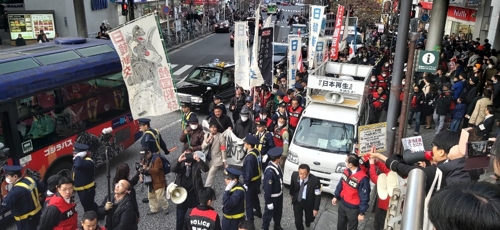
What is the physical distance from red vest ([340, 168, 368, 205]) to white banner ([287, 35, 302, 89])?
23.4 feet

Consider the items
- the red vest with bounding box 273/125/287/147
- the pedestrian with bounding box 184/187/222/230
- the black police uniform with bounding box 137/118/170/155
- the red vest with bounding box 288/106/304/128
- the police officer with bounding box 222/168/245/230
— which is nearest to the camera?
the pedestrian with bounding box 184/187/222/230

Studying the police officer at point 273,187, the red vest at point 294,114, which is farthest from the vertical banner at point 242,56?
the police officer at point 273,187

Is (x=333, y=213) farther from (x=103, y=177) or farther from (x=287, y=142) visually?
(x=103, y=177)

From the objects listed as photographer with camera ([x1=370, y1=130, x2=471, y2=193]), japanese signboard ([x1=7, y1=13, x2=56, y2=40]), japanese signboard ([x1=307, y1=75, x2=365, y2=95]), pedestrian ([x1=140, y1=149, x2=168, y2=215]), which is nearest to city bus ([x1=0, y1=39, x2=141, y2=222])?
pedestrian ([x1=140, y1=149, x2=168, y2=215])

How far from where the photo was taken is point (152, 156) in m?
7.48

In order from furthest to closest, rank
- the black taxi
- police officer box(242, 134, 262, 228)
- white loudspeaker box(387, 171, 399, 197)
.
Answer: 1. the black taxi
2. police officer box(242, 134, 262, 228)
3. white loudspeaker box(387, 171, 399, 197)

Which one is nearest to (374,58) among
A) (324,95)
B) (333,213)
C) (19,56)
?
(324,95)

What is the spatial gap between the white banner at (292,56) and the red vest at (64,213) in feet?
28.2

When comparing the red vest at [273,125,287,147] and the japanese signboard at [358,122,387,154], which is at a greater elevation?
the japanese signboard at [358,122,387,154]

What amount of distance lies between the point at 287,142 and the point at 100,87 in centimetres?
453

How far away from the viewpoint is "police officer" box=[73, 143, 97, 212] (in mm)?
6930

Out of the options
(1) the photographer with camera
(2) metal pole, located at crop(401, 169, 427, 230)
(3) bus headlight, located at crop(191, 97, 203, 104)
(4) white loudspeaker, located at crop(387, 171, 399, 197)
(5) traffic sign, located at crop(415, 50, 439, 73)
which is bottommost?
(3) bus headlight, located at crop(191, 97, 203, 104)

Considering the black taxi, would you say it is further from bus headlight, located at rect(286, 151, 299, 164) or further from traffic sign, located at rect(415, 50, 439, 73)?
traffic sign, located at rect(415, 50, 439, 73)

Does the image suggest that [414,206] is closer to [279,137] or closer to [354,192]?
[354,192]
